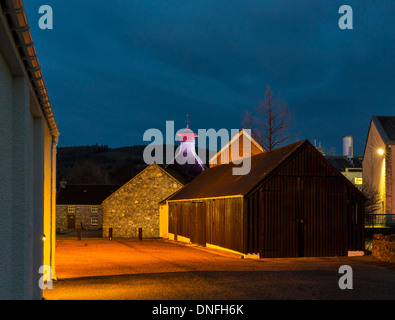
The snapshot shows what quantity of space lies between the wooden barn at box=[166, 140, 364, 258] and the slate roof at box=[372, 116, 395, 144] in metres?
18.6

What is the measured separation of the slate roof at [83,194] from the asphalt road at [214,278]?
45.7 meters

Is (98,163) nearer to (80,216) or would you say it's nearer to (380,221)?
(80,216)

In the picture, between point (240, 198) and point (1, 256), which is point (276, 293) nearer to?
point (1, 256)

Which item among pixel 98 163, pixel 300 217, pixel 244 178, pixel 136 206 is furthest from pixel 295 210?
pixel 98 163

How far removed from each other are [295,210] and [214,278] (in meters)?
8.27

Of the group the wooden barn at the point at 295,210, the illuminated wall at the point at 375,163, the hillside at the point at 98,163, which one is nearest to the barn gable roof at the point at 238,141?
the illuminated wall at the point at 375,163

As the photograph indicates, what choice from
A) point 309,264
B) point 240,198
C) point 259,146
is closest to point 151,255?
point 240,198

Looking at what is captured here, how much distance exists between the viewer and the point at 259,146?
132 ft

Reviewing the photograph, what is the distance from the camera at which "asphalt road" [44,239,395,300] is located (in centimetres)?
1157

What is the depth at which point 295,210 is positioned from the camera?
21781 millimetres

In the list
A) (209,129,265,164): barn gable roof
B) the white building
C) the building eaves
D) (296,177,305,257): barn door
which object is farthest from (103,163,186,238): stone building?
the white building

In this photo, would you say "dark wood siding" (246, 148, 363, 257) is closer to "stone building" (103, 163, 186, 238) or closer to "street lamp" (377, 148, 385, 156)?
"street lamp" (377, 148, 385, 156)

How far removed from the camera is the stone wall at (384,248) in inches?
751

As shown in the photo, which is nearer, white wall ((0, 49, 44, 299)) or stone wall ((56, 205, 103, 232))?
white wall ((0, 49, 44, 299))
